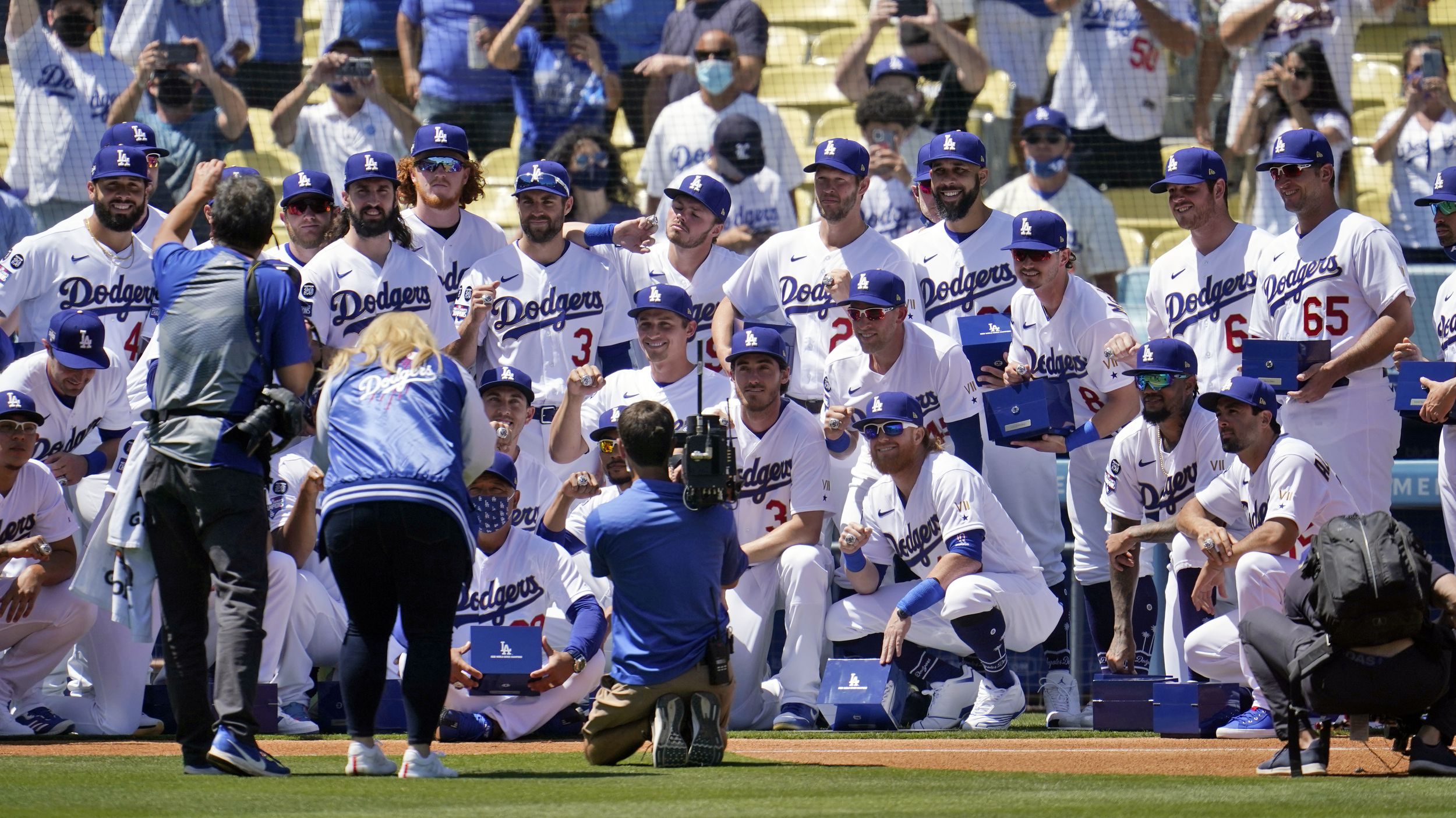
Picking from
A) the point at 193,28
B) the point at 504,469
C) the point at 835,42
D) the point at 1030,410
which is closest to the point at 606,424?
the point at 504,469

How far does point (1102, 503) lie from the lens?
299 inches

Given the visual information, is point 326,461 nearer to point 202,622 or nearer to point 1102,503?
point 202,622

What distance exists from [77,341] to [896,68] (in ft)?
15.4

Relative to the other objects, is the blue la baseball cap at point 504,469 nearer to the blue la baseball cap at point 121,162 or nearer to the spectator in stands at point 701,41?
the blue la baseball cap at point 121,162

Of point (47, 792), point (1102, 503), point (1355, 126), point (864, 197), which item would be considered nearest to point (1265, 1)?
point (1355, 126)

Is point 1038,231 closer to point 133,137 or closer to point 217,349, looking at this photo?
point 217,349

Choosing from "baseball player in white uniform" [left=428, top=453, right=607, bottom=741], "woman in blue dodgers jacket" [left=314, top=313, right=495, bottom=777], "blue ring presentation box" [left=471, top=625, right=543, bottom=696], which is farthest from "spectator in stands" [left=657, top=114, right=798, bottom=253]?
"woman in blue dodgers jacket" [left=314, top=313, right=495, bottom=777]

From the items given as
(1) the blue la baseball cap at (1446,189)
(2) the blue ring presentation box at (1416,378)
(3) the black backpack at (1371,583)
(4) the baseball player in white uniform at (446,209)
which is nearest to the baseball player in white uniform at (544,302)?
(4) the baseball player in white uniform at (446,209)

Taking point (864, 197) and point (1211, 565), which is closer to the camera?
point (1211, 565)

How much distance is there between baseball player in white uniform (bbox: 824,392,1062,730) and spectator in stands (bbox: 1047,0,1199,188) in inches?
140

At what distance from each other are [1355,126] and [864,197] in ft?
11.7

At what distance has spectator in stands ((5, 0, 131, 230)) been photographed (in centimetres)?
1023

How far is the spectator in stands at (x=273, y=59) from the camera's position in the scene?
11328mm

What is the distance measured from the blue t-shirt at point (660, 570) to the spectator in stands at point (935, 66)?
5.01 meters
